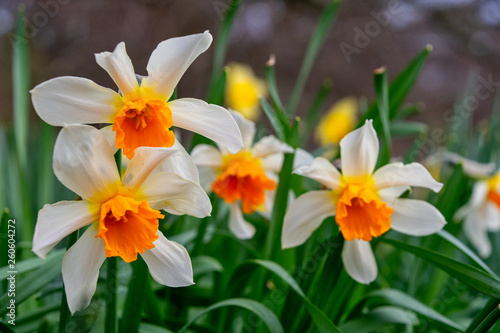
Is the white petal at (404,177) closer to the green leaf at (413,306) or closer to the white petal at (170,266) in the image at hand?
the green leaf at (413,306)

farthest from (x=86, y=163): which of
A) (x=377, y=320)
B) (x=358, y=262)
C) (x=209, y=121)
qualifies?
(x=377, y=320)

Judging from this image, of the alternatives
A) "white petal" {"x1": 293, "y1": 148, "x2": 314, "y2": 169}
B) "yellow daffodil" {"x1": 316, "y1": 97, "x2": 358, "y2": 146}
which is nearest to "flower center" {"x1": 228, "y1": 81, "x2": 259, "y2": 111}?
"yellow daffodil" {"x1": 316, "y1": 97, "x2": 358, "y2": 146}

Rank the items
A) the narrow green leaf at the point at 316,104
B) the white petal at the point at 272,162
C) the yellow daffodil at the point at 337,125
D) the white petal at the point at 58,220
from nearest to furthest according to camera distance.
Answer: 1. the white petal at the point at 58,220
2. the white petal at the point at 272,162
3. the narrow green leaf at the point at 316,104
4. the yellow daffodil at the point at 337,125

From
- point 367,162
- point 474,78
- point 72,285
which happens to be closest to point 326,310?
point 367,162

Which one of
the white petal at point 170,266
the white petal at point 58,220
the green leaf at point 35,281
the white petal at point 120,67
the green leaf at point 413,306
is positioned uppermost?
the white petal at point 120,67

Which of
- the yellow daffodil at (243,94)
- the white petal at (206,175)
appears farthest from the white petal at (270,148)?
the yellow daffodil at (243,94)

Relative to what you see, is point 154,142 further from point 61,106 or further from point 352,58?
point 352,58

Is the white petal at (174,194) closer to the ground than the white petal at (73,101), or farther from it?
closer to the ground
